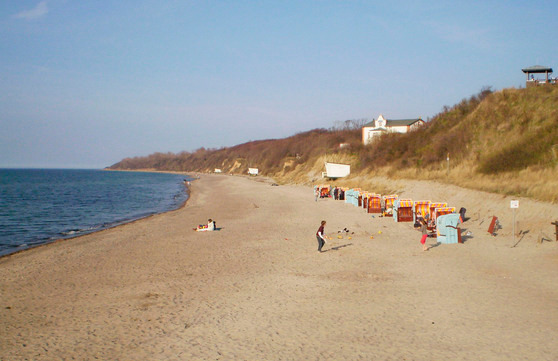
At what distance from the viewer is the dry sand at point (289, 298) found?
7293mm

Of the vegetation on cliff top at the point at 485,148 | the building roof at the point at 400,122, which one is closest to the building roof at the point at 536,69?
the vegetation on cliff top at the point at 485,148

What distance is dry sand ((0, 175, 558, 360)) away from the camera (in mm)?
7293

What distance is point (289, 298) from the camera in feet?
32.5

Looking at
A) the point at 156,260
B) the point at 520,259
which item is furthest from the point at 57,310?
the point at 520,259

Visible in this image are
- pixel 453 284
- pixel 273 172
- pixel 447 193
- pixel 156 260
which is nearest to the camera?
pixel 453 284

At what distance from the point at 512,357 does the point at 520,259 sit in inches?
287

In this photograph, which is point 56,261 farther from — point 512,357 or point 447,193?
point 447,193

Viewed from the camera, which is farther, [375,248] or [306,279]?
[375,248]

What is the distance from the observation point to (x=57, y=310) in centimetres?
952

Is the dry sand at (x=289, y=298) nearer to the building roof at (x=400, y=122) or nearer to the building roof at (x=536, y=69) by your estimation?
the building roof at (x=536, y=69)

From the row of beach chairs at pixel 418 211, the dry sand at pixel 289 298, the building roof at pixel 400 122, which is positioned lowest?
the dry sand at pixel 289 298

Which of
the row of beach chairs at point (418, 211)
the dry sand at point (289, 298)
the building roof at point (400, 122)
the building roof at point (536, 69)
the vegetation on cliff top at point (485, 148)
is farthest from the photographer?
the building roof at point (400, 122)

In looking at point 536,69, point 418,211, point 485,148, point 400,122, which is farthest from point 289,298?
point 400,122

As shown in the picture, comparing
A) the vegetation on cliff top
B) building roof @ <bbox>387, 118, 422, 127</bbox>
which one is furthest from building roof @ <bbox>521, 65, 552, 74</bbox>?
building roof @ <bbox>387, 118, 422, 127</bbox>
